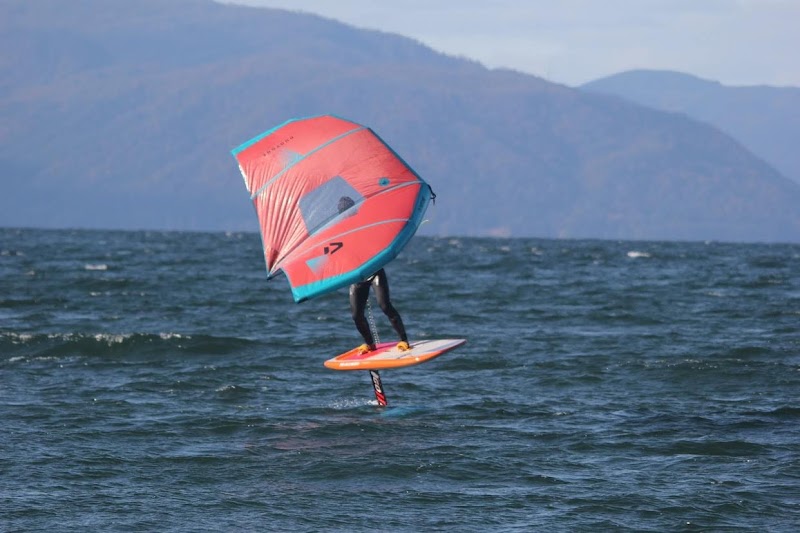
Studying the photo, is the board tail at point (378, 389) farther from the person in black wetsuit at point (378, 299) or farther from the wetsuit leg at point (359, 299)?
the wetsuit leg at point (359, 299)

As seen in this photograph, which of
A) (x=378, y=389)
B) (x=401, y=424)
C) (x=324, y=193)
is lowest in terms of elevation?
(x=401, y=424)

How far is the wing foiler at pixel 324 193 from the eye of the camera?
17641 millimetres

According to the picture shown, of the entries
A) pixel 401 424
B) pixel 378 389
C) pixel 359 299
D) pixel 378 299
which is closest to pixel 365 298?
pixel 359 299

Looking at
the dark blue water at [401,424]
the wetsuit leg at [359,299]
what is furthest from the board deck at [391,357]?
the dark blue water at [401,424]

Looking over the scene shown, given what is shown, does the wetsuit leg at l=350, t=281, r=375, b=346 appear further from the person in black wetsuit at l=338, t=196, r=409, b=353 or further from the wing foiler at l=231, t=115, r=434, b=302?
the wing foiler at l=231, t=115, r=434, b=302

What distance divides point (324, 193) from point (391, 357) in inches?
112

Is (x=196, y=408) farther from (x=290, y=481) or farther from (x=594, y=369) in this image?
(x=594, y=369)

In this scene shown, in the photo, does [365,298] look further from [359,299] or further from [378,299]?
[378,299]

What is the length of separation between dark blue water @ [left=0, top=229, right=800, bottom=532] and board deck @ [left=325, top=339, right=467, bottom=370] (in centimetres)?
73

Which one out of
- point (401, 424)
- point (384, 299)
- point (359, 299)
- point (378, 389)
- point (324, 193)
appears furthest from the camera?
point (324, 193)

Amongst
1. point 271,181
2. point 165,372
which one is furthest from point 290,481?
point 165,372

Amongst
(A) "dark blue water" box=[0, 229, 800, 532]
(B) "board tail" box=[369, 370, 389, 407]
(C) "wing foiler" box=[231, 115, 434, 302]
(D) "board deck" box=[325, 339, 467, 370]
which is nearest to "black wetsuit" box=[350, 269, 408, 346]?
(D) "board deck" box=[325, 339, 467, 370]

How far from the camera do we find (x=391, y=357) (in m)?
16.9

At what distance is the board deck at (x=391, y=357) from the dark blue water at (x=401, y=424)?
0.73 metres
